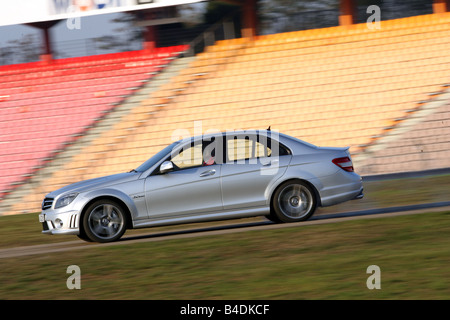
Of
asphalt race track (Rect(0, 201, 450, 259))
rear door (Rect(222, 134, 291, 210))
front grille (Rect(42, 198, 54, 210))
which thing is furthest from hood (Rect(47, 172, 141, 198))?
rear door (Rect(222, 134, 291, 210))

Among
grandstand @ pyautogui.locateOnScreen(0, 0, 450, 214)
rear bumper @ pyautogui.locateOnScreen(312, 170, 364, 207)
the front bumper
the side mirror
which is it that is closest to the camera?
the front bumper

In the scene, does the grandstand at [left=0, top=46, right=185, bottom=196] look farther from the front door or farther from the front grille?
the front door

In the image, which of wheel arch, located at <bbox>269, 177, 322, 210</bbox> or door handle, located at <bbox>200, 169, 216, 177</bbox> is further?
wheel arch, located at <bbox>269, 177, 322, 210</bbox>

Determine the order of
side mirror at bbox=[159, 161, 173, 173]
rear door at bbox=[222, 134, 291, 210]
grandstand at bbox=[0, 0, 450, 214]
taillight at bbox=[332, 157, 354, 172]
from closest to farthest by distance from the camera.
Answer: side mirror at bbox=[159, 161, 173, 173] → rear door at bbox=[222, 134, 291, 210] → taillight at bbox=[332, 157, 354, 172] → grandstand at bbox=[0, 0, 450, 214]

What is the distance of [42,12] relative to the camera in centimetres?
2353

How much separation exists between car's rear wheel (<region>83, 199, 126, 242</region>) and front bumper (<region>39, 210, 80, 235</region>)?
5.1 inches

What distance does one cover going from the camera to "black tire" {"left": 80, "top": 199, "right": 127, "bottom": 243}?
34.4 feet

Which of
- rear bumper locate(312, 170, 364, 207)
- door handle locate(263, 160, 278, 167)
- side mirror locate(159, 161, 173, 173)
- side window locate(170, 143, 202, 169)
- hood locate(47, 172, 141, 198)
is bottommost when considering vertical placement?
rear bumper locate(312, 170, 364, 207)

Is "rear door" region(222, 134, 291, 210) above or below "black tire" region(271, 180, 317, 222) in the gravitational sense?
above

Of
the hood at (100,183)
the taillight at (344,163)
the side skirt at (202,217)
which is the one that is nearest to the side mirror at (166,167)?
the hood at (100,183)

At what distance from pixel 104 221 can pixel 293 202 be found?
2863 mm

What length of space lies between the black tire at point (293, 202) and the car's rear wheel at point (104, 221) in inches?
90.6
